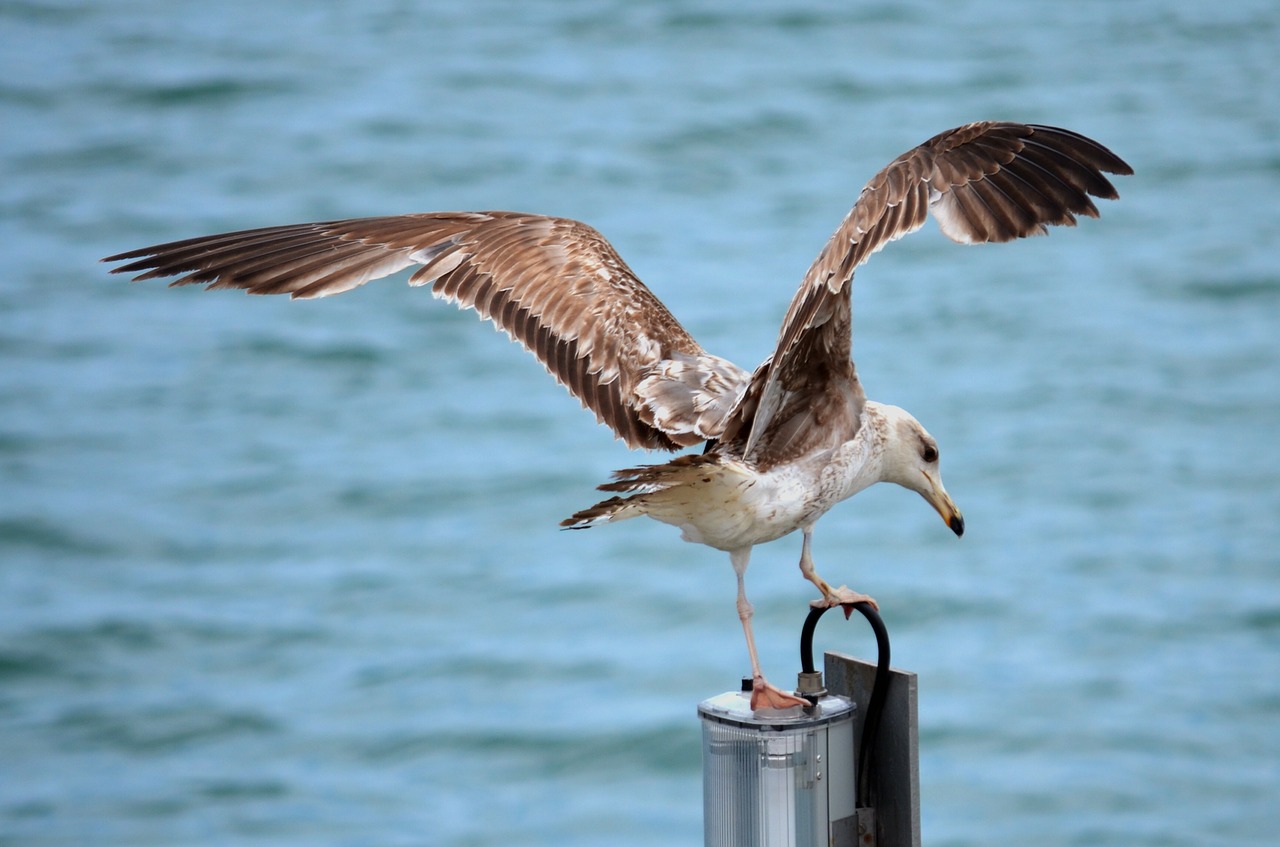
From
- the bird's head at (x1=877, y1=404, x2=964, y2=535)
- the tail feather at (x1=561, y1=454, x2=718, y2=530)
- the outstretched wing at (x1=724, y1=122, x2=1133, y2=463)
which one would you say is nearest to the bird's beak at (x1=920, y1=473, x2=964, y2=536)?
the bird's head at (x1=877, y1=404, x2=964, y2=535)

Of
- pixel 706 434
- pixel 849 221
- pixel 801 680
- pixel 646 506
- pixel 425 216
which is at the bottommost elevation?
pixel 801 680

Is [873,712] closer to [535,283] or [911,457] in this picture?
[911,457]

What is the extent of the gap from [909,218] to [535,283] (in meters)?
1.64

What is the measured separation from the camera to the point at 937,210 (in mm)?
4336

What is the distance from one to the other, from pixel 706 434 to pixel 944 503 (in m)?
0.72

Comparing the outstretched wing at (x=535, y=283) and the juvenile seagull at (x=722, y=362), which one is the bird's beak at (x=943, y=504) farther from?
the outstretched wing at (x=535, y=283)

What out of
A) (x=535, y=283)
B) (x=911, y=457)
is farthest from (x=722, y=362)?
(x=535, y=283)

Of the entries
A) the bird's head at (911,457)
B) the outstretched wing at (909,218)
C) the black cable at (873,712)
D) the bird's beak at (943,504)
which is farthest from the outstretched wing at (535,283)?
the black cable at (873,712)

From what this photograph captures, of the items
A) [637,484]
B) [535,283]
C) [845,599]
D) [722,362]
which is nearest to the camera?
[637,484]

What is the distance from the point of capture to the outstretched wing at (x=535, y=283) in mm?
5023

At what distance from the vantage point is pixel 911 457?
4.69m

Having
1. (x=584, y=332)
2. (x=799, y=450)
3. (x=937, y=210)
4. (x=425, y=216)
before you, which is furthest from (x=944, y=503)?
(x=425, y=216)

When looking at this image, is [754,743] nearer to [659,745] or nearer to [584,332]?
[584,332]

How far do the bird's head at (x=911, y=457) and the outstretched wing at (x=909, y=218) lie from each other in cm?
12
